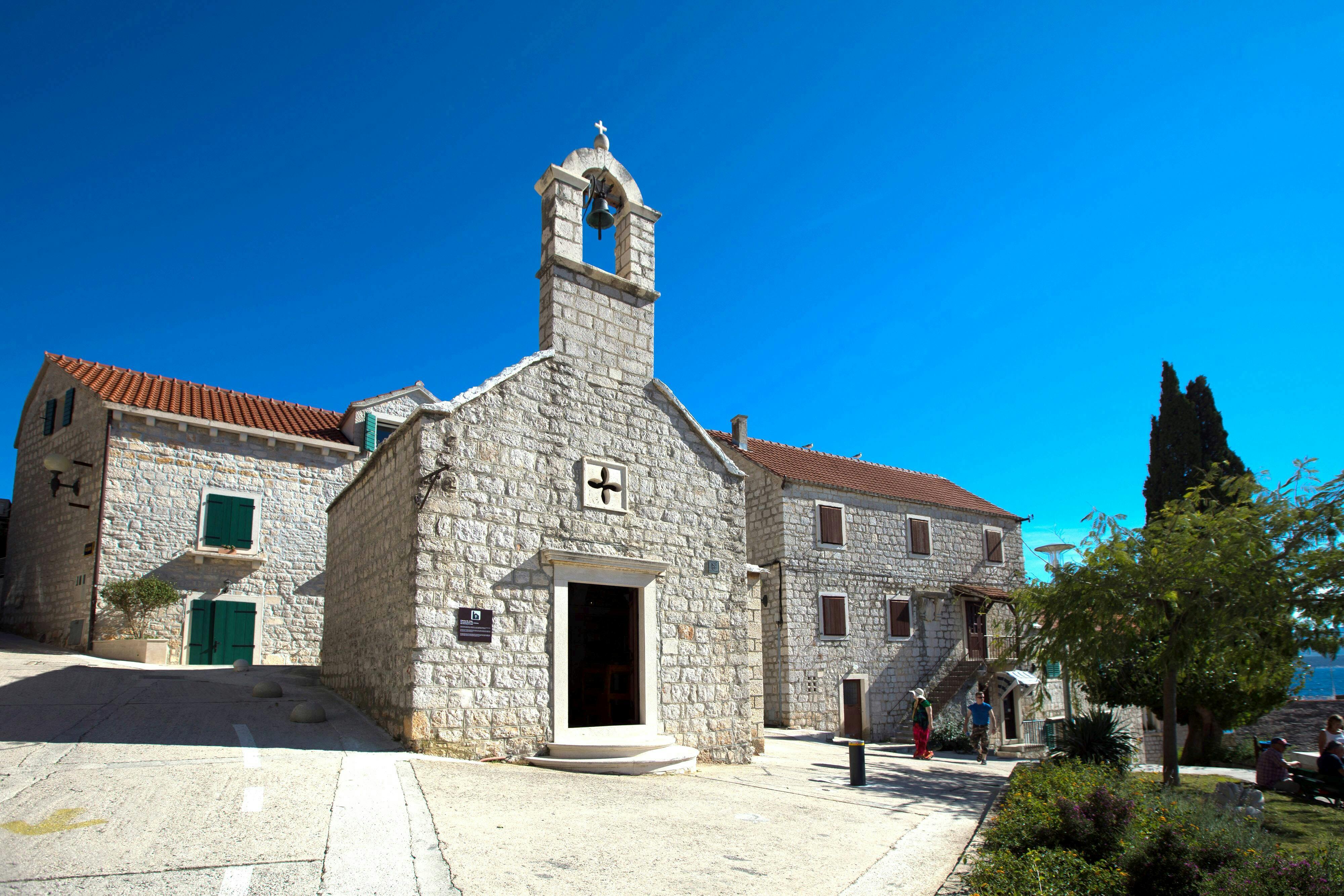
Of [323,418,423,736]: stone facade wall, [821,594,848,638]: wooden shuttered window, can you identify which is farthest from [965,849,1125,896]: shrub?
[821,594,848,638]: wooden shuttered window

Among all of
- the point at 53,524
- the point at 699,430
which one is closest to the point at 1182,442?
the point at 699,430

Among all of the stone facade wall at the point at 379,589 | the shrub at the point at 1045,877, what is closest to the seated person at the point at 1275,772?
the shrub at the point at 1045,877

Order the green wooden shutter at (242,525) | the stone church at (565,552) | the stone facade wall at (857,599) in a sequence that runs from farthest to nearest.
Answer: the stone facade wall at (857,599) → the green wooden shutter at (242,525) → the stone church at (565,552)

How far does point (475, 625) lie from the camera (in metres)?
9.84

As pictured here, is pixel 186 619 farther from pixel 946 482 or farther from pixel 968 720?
pixel 946 482

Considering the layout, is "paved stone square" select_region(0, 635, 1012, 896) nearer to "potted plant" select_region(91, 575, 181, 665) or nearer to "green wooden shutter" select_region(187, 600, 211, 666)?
"potted plant" select_region(91, 575, 181, 665)

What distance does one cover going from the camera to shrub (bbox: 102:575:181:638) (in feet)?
55.8

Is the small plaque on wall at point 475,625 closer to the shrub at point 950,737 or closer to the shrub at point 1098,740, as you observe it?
the shrub at point 1098,740

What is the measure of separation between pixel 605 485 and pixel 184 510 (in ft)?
40.2

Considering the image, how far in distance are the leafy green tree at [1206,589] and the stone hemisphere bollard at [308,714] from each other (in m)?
10.3

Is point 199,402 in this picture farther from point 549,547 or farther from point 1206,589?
point 1206,589

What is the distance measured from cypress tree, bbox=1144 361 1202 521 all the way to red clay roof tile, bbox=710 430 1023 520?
4865 millimetres

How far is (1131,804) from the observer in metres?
7.07

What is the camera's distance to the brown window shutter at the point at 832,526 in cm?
2361
